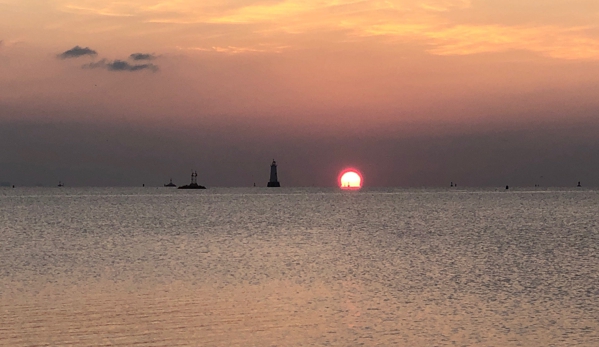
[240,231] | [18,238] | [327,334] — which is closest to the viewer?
[327,334]

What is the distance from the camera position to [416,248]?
202ft

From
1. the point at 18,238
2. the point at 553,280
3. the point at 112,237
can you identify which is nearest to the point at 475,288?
the point at 553,280

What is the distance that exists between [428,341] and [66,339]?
11.1 metres

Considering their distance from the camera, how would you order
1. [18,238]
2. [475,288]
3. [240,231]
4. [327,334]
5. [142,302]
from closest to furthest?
[327,334] < [142,302] < [475,288] < [18,238] < [240,231]

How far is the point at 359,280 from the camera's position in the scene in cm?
3819

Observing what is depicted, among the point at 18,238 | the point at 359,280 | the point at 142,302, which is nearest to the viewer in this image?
the point at 142,302

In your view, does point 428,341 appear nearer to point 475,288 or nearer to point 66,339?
point 66,339

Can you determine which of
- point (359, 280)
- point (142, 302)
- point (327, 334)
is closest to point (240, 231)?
point (359, 280)

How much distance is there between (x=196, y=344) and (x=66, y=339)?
3948 mm

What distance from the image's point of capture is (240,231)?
275 ft

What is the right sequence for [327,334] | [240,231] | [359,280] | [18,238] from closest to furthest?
[327,334] < [359,280] < [18,238] < [240,231]

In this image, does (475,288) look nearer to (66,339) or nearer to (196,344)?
(196,344)

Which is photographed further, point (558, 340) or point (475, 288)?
point (475, 288)

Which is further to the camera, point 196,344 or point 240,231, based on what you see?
point 240,231
